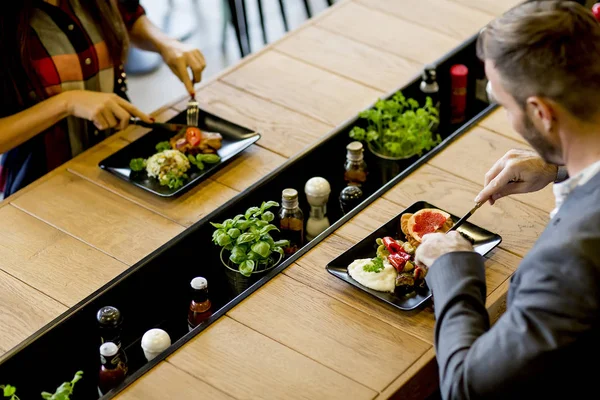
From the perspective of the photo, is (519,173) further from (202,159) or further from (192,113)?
(192,113)

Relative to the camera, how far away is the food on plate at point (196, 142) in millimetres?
2383

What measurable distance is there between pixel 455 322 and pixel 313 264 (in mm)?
524

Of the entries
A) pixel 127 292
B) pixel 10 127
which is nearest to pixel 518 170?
pixel 127 292

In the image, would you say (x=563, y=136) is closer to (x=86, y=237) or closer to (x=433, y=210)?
(x=433, y=210)

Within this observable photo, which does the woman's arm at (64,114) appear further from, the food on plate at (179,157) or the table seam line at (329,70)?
the table seam line at (329,70)

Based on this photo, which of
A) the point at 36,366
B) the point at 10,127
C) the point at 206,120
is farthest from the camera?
the point at 206,120

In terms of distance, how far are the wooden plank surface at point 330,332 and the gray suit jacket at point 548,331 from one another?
0.24 meters

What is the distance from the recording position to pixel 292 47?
285cm

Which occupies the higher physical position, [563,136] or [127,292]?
[563,136]

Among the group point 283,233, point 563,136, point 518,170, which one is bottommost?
point 283,233

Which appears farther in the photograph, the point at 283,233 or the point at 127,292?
the point at 283,233

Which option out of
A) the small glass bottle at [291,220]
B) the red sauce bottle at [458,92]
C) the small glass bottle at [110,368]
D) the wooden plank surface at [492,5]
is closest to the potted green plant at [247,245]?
the small glass bottle at [291,220]

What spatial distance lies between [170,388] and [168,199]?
0.64 metres

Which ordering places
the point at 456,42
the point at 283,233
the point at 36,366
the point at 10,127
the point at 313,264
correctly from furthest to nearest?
the point at 456,42 → the point at 10,127 → the point at 283,233 → the point at 313,264 → the point at 36,366
